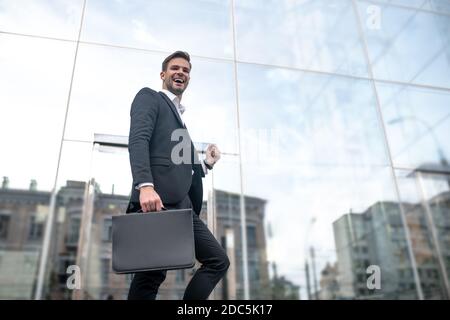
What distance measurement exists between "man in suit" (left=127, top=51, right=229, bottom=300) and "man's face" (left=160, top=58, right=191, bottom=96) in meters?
0.07

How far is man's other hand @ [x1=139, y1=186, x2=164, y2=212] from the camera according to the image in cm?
151

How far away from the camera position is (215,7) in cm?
514

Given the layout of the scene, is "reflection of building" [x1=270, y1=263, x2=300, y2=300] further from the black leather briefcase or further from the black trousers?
the black leather briefcase

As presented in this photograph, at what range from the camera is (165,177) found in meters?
1.68

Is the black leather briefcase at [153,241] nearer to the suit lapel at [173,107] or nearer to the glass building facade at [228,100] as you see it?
the suit lapel at [173,107]

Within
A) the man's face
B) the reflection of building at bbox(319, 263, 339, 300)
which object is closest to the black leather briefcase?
the man's face

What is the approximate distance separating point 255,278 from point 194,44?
40.9 meters

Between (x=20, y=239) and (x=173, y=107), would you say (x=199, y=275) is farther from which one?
(x=20, y=239)

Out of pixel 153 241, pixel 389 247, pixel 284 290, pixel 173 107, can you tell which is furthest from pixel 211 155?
pixel 284 290

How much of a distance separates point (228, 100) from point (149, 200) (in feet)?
11.5

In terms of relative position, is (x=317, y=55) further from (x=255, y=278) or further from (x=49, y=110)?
(x=255, y=278)
